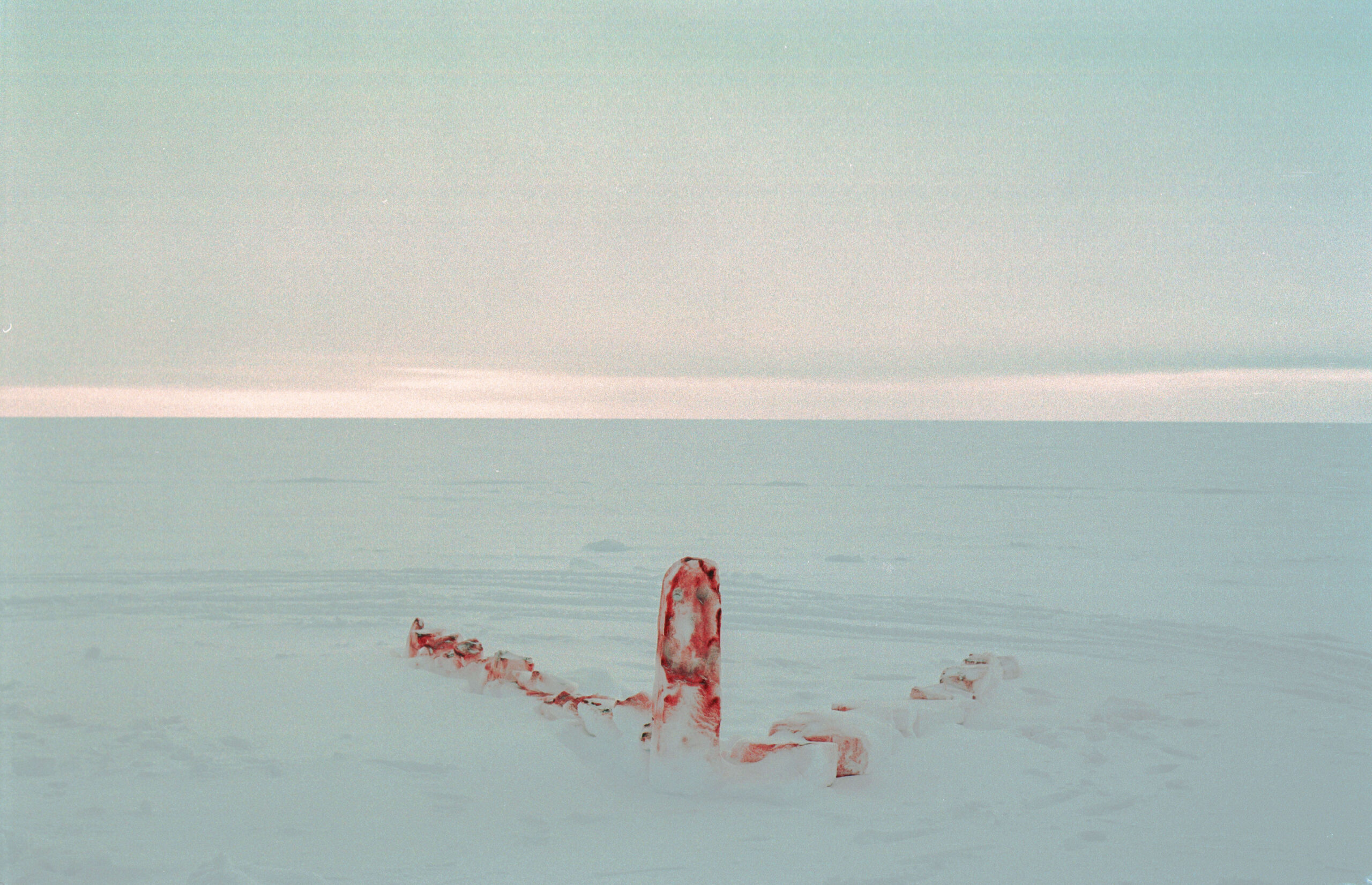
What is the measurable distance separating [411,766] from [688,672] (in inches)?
51.1

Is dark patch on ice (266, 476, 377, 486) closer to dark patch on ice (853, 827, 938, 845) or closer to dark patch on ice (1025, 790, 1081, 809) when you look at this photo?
dark patch on ice (1025, 790, 1081, 809)

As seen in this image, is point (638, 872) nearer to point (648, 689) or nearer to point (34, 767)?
point (34, 767)

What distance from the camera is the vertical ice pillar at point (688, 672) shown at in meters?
4.59

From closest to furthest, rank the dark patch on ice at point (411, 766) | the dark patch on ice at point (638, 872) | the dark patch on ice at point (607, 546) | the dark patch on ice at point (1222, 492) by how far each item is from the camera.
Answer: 1. the dark patch on ice at point (638, 872)
2. the dark patch on ice at point (411, 766)
3. the dark patch on ice at point (607, 546)
4. the dark patch on ice at point (1222, 492)

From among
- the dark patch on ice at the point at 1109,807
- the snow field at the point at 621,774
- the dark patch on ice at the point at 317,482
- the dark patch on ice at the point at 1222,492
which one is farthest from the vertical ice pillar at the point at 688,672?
the dark patch on ice at the point at 317,482

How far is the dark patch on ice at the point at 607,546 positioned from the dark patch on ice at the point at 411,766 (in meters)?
8.91

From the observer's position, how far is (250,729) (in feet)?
17.6

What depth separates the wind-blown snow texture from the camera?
4055 mm

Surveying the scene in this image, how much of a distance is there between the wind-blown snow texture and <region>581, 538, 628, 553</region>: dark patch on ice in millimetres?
80

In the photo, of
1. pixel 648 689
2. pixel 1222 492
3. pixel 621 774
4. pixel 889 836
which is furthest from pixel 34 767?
pixel 1222 492

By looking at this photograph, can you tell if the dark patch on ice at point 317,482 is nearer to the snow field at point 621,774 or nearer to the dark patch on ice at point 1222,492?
the dark patch on ice at point 1222,492

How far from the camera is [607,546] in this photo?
14.4m

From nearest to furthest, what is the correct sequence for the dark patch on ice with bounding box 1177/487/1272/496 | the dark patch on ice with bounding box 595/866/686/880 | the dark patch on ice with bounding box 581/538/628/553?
the dark patch on ice with bounding box 595/866/686/880 → the dark patch on ice with bounding box 581/538/628/553 → the dark patch on ice with bounding box 1177/487/1272/496

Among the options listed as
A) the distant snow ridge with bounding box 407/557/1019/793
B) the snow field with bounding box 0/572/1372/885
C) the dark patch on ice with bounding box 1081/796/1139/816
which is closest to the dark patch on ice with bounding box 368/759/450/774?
the snow field with bounding box 0/572/1372/885
